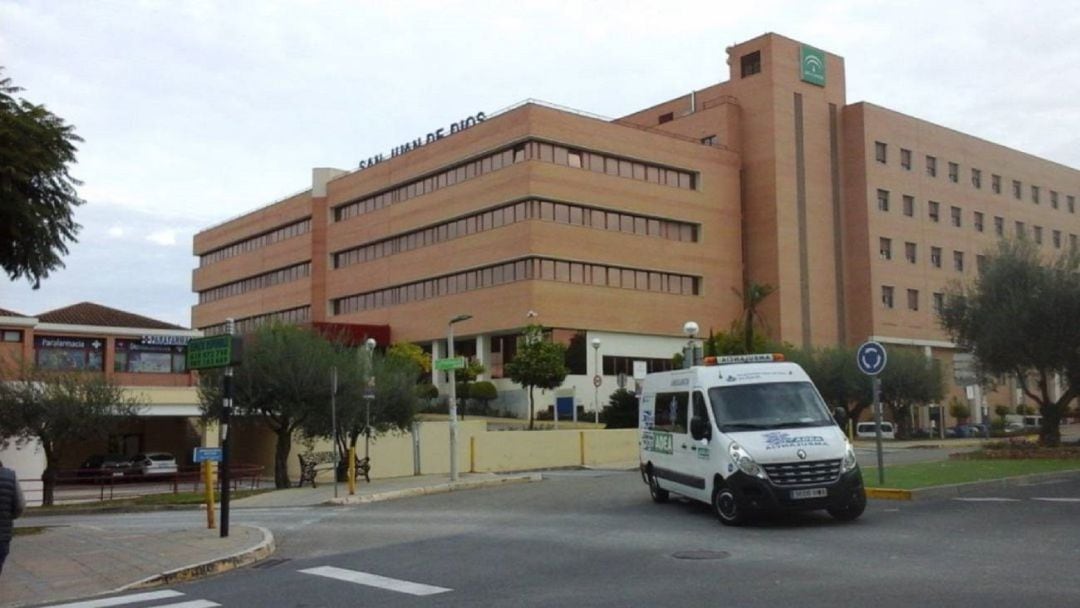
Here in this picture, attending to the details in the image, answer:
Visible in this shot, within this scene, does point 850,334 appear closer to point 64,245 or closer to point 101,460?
point 101,460

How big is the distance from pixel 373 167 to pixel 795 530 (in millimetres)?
63339

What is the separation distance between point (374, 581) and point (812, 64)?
67.8 metres

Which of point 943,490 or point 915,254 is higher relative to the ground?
point 915,254

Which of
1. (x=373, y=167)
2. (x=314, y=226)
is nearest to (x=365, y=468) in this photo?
(x=373, y=167)

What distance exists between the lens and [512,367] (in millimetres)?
53406

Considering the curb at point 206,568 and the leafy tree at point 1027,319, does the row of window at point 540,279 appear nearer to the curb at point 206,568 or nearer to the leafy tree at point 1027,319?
the leafy tree at point 1027,319

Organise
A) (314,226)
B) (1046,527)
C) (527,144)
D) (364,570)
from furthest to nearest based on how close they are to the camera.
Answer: (314,226) → (527,144) → (1046,527) → (364,570)

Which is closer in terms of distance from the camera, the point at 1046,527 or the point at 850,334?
the point at 1046,527

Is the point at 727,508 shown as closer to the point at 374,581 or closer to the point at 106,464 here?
the point at 374,581

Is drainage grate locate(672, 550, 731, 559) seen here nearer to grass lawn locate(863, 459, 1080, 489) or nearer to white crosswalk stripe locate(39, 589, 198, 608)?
white crosswalk stripe locate(39, 589, 198, 608)

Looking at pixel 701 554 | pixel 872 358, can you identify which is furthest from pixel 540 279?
pixel 701 554

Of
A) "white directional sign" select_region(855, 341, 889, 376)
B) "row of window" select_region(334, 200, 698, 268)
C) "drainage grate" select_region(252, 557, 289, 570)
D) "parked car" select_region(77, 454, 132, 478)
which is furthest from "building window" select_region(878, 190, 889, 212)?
"drainage grate" select_region(252, 557, 289, 570)

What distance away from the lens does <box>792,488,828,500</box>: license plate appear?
45.2 feet

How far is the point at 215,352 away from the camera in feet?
51.0
